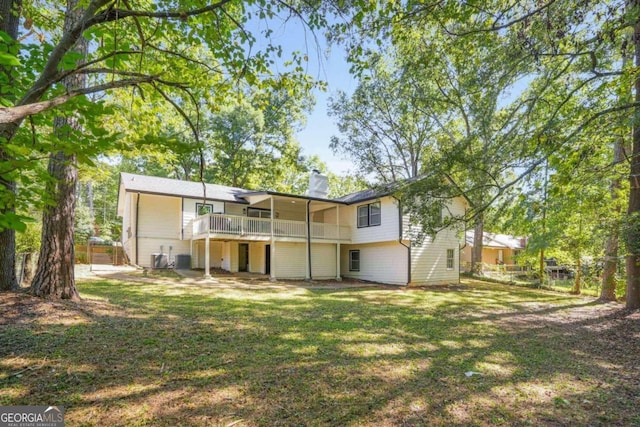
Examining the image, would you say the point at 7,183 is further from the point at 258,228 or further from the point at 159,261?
the point at 159,261

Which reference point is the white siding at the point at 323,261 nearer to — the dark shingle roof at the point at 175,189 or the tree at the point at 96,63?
the dark shingle roof at the point at 175,189

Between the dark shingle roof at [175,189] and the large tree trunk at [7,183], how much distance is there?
38.2 ft

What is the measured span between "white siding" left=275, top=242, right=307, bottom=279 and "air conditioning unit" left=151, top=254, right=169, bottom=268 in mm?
6046

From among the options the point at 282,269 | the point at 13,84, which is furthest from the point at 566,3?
the point at 282,269

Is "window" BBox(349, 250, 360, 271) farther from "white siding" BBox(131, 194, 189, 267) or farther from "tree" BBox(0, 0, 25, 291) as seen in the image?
"tree" BBox(0, 0, 25, 291)

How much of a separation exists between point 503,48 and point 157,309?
9135mm

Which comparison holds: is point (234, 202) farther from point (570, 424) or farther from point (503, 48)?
point (570, 424)

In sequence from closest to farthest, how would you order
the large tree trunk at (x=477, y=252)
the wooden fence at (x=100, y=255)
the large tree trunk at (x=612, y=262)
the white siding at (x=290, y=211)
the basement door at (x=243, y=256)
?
1. the large tree trunk at (x=612, y=262)
2. the basement door at (x=243, y=256)
3. the white siding at (x=290, y=211)
4. the wooden fence at (x=100, y=255)
5. the large tree trunk at (x=477, y=252)

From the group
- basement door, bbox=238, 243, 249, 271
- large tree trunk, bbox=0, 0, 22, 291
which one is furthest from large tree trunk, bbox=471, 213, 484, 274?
large tree trunk, bbox=0, 0, 22, 291

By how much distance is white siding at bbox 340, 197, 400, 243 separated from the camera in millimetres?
17203

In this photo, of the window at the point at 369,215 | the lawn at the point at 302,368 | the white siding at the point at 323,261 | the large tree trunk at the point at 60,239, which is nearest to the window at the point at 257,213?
the white siding at the point at 323,261

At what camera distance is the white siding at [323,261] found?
63.2 ft

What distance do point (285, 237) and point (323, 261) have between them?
3.03 metres

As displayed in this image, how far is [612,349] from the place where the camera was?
6234 millimetres
